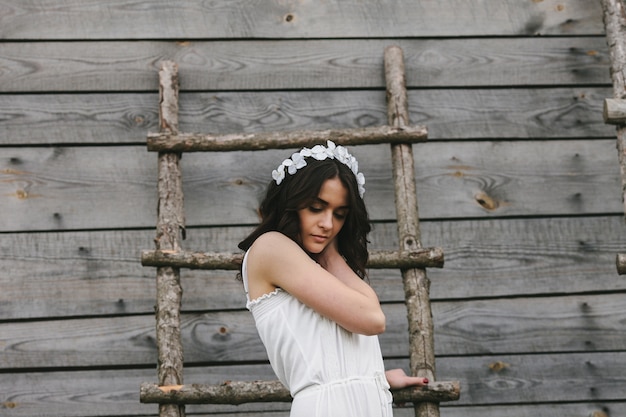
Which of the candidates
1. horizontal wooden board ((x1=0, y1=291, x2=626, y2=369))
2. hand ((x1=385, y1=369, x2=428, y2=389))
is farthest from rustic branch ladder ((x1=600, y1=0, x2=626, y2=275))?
hand ((x1=385, y1=369, x2=428, y2=389))

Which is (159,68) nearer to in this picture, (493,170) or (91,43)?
(91,43)

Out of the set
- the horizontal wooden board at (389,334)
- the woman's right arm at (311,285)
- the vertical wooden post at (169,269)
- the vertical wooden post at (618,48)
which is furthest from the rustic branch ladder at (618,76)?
the vertical wooden post at (169,269)

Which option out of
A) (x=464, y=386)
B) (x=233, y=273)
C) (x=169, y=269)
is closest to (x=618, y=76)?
(x=464, y=386)

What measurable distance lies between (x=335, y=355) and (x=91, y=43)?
83.3 inches

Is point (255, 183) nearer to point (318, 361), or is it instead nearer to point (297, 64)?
point (297, 64)

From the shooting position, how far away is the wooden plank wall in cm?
361

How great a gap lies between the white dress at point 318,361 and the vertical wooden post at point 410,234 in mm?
653

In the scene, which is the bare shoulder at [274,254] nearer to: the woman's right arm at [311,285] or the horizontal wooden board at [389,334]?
the woman's right arm at [311,285]

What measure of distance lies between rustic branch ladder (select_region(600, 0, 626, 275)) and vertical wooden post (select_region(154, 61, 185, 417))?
1680 millimetres

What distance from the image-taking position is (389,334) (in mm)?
3691

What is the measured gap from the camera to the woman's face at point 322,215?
2.45m

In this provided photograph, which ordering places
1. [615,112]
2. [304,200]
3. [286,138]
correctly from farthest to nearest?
[286,138] < [615,112] < [304,200]

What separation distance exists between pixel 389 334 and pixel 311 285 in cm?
143

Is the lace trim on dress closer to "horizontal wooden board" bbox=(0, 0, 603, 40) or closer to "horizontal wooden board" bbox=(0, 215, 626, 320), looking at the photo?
"horizontal wooden board" bbox=(0, 215, 626, 320)
